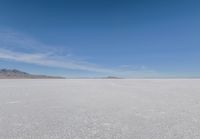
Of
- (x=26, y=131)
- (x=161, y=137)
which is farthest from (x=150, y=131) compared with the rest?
(x=26, y=131)

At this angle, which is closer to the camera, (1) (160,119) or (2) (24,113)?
(1) (160,119)

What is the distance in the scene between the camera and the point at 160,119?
294 centimetres

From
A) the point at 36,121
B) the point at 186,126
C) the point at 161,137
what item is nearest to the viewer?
the point at 161,137

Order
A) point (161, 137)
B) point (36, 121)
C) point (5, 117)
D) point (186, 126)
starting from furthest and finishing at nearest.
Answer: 1. point (5, 117)
2. point (36, 121)
3. point (186, 126)
4. point (161, 137)

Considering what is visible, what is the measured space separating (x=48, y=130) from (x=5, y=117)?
1.18 meters

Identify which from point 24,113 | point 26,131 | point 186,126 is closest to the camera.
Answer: point 26,131

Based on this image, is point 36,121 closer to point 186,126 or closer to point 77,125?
point 77,125

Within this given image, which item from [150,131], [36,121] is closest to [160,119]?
[150,131]

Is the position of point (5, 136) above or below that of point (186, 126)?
below

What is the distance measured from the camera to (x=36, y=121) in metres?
2.83

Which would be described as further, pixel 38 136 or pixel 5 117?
pixel 5 117

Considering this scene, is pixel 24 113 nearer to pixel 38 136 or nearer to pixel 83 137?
pixel 38 136

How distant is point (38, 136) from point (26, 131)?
275 millimetres

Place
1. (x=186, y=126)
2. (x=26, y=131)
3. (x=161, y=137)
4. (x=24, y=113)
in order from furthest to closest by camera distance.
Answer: (x=24, y=113), (x=186, y=126), (x=26, y=131), (x=161, y=137)
